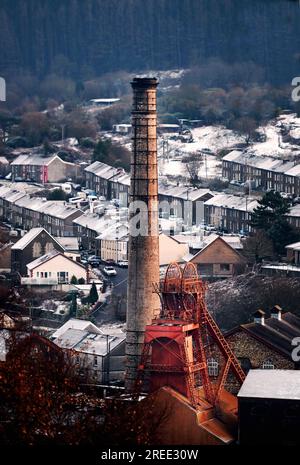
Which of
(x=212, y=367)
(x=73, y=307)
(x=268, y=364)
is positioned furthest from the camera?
(x=73, y=307)

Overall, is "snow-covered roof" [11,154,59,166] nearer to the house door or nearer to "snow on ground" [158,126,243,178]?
"snow on ground" [158,126,243,178]

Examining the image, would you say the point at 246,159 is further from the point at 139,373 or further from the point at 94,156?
the point at 139,373

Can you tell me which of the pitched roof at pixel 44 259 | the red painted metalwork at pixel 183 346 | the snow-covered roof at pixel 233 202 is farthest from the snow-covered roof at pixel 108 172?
the red painted metalwork at pixel 183 346

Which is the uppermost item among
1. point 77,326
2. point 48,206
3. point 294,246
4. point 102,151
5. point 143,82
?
point 143,82

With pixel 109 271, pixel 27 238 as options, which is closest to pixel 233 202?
pixel 27 238

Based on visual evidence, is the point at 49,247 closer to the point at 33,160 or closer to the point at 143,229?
the point at 33,160

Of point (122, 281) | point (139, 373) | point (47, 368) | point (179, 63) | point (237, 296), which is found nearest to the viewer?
point (47, 368)

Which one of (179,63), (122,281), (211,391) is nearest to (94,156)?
(179,63)
